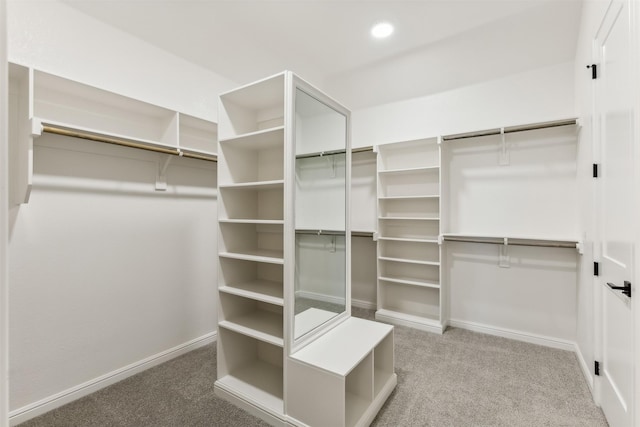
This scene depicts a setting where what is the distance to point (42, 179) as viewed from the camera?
1894 millimetres

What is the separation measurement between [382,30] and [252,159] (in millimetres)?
1842

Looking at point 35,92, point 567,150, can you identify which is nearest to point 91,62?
point 35,92

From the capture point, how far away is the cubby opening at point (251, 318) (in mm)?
1996

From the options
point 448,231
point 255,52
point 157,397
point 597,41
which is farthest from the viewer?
point 448,231

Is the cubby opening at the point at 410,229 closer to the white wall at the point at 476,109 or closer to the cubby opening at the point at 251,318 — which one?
the white wall at the point at 476,109

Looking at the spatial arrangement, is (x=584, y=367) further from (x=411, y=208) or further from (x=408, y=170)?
(x=408, y=170)

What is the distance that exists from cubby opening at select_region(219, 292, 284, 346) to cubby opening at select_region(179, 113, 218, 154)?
4.39 ft

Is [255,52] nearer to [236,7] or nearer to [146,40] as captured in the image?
[236,7]

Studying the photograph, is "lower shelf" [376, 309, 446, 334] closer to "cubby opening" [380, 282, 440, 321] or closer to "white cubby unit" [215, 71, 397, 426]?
"cubby opening" [380, 282, 440, 321]

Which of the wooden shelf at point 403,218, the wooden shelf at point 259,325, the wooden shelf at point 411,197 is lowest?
the wooden shelf at point 259,325

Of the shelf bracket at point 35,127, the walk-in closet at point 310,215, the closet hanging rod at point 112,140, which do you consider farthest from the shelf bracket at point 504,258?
the shelf bracket at point 35,127

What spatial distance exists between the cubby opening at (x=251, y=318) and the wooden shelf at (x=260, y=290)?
0.10m

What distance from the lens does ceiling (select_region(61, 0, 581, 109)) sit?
2.40 metres

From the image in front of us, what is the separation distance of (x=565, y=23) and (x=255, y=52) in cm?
289
